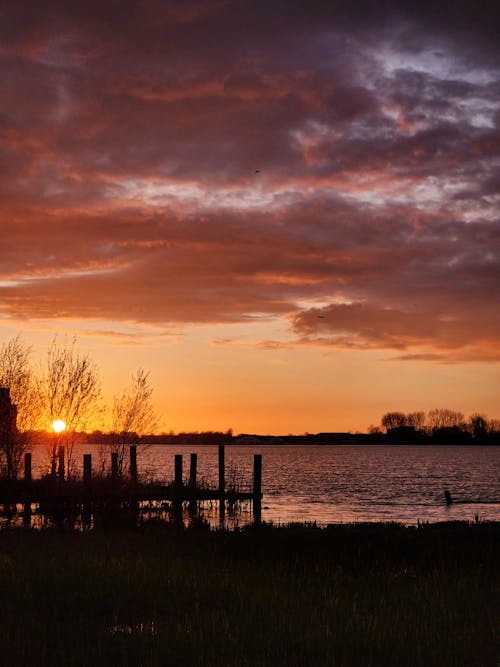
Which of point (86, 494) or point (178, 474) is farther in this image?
point (178, 474)

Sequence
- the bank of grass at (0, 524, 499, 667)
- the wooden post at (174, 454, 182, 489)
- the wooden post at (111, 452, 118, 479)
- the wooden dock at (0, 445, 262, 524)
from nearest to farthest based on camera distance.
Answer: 1. the bank of grass at (0, 524, 499, 667)
2. the wooden dock at (0, 445, 262, 524)
3. the wooden post at (111, 452, 118, 479)
4. the wooden post at (174, 454, 182, 489)

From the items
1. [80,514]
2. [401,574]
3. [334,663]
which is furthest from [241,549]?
[80,514]

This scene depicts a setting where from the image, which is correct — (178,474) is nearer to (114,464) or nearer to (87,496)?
(114,464)

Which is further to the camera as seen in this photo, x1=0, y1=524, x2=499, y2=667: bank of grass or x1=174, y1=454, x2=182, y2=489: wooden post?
x1=174, y1=454, x2=182, y2=489: wooden post

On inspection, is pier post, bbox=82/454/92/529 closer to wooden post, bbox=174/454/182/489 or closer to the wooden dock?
the wooden dock

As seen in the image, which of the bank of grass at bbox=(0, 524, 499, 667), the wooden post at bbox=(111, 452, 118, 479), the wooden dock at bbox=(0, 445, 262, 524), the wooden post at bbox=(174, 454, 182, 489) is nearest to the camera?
the bank of grass at bbox=(0, 524, 499, 667)

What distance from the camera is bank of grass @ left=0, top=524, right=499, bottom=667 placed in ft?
36.5

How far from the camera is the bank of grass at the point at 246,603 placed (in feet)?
36.5

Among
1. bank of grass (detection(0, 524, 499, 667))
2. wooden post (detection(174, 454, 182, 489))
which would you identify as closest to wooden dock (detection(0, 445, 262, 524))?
wooden post (detection(174, 454, 182, 489))

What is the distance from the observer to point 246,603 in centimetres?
1449

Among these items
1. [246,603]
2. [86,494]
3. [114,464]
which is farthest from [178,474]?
[246,603]

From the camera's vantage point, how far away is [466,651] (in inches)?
447

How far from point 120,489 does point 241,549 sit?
14.1m

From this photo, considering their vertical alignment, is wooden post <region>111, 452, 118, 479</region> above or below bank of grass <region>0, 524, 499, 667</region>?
above
